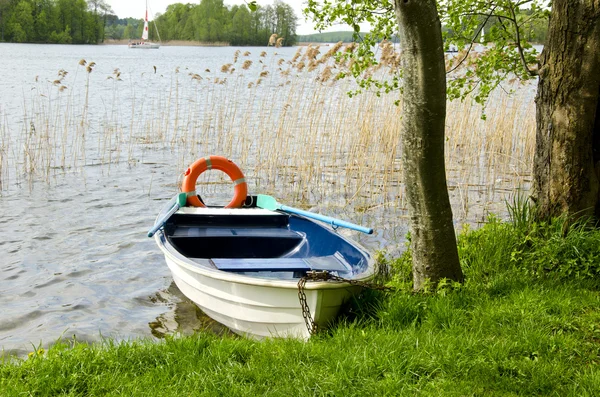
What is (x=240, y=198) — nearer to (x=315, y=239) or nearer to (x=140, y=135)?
(x=315, y=239)

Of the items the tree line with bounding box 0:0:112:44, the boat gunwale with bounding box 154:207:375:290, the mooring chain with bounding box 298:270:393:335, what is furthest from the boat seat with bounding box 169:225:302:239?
the tree line with bounding box 0:0:112:44

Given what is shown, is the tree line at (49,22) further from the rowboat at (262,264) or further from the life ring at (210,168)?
the rowboat at (262,264)

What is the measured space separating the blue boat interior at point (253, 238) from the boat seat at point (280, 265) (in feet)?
0.40

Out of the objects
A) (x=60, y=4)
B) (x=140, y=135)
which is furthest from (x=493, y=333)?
(x=60, y=4)

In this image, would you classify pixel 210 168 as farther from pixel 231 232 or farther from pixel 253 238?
pixel 253 238

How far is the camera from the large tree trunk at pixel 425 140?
438cm

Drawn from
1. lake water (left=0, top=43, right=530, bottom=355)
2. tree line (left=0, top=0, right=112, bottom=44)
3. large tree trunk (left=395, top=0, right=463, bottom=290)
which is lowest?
lake water (left=0, top=43, right=530, bottom=355)

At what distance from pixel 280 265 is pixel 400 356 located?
1912mm

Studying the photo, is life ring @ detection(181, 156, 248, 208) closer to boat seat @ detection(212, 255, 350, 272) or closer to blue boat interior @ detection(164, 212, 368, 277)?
blue boat interior @ detection(164, 212, 368, 277)

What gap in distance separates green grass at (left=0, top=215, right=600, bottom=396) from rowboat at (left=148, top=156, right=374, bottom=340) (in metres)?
0.33

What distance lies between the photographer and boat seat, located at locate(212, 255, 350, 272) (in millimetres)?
5508

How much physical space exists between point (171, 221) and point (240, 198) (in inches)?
37.7

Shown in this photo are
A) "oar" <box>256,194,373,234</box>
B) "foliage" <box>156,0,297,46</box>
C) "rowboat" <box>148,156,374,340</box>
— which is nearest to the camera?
"rowboat" <box>148,156,374,340</box>

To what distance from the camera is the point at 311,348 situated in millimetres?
4098
